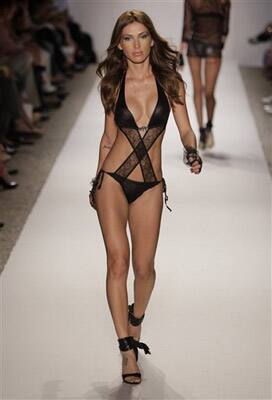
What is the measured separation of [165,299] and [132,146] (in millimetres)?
1038

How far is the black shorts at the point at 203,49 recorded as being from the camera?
19.8 feet

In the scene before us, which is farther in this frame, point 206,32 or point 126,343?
point 206,32

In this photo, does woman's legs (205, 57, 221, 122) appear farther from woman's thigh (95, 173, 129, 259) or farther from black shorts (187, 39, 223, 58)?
woman's thigh (95, 173, 129, 259)

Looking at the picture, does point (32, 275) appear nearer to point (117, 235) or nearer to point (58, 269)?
point (58, 269)

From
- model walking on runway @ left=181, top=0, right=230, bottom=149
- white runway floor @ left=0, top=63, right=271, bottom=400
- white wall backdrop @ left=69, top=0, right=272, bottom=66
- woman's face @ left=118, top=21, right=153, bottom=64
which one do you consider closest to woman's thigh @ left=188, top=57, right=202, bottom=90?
model walking on runway @ left=181, top=0, right=230, bottom=149

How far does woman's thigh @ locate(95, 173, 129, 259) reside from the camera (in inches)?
114

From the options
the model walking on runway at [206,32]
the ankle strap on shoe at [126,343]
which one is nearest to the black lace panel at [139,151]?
the ankle strap on shoe at [126,343]

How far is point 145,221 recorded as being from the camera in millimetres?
2973

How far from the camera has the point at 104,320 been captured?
3547mm

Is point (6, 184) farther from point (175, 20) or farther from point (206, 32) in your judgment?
point (175, 20)

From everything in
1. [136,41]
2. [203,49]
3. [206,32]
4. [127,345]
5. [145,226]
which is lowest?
[203,49]

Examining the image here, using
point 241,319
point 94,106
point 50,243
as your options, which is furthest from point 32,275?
point 94,106

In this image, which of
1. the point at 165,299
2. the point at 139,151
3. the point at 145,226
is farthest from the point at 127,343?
the point at 165,299

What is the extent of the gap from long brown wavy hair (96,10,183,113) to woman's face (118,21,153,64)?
0.02 meters
